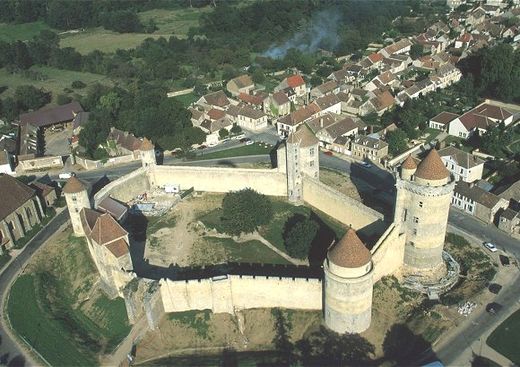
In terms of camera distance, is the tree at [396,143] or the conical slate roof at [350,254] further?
the tree at [396,143]

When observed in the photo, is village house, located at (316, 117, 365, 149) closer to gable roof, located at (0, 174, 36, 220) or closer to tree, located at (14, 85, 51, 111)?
gable roof, located at (0, 174, 36, 220)

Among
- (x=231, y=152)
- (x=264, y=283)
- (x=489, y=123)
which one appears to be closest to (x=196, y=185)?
(x=231, y=152)

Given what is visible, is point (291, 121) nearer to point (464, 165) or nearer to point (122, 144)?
point (122, 144)

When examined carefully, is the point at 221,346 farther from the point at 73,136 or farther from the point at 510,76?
the point at 510,76

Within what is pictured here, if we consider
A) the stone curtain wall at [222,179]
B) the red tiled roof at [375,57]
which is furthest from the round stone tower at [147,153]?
the red tiled roof at [375,57]

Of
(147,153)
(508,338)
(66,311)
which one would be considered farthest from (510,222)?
(66,311)

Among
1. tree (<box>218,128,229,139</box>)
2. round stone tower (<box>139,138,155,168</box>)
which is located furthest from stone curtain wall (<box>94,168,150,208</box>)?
tree (<box>218,128,229,139</box>)

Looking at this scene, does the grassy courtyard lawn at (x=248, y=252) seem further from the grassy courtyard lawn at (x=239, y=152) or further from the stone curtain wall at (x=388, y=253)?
the grassy courtyard lawn at (x=239, y=152)
